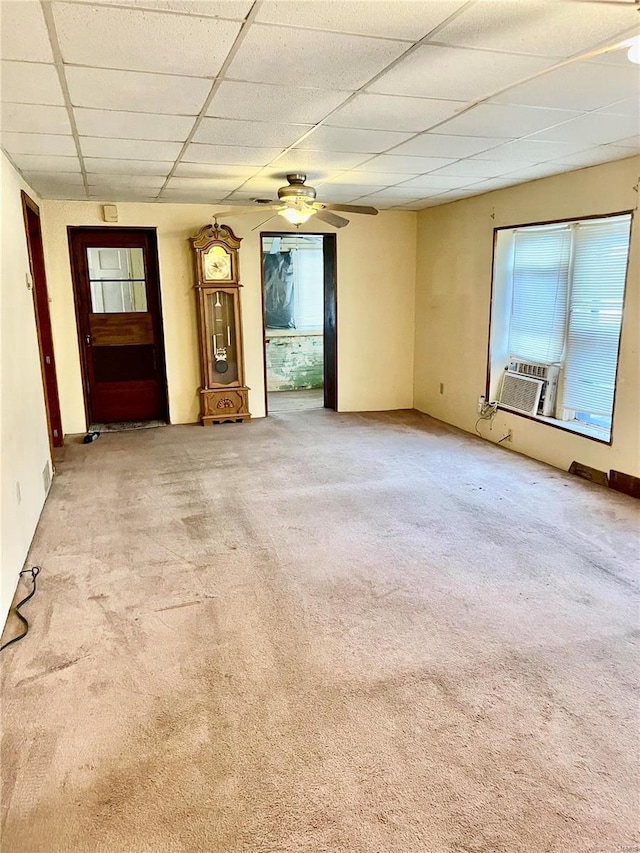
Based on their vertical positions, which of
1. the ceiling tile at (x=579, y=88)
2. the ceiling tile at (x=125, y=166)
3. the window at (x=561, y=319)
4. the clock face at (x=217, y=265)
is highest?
the ceiling tile at (x=125, y=166)

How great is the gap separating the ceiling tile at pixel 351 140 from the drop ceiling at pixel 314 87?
13 millimetres

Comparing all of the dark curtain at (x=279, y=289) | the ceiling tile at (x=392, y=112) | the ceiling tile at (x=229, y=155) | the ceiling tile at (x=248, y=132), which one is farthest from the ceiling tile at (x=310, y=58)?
the dark curtain at (x=279, y=289)

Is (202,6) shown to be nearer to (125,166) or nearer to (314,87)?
(314,87)

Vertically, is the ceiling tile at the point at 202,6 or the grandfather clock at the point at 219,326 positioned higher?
the ceiling tile at the point at 202,6

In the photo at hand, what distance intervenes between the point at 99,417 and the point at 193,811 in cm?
525

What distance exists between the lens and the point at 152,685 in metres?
2.20

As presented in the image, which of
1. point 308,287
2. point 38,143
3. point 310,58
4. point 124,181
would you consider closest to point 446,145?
Result: point 310,58

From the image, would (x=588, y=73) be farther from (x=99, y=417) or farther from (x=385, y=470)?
(x=99, y=417)

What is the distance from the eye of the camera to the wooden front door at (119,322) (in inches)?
234

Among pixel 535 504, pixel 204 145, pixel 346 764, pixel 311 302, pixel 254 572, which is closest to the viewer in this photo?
pixel 346 764

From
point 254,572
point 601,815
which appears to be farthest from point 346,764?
point 254,572

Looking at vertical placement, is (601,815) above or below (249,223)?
below

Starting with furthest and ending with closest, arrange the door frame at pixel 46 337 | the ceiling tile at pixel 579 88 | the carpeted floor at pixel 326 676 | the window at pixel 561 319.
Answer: the door frame at pixel 46 337, the window at pixel 561 319, the ceiling tile at pixel 579 88, the carpeted floor at pixel 326 676

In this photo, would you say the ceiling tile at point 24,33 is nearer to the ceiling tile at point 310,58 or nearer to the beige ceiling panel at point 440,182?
the ceiling tile at point 310,58
